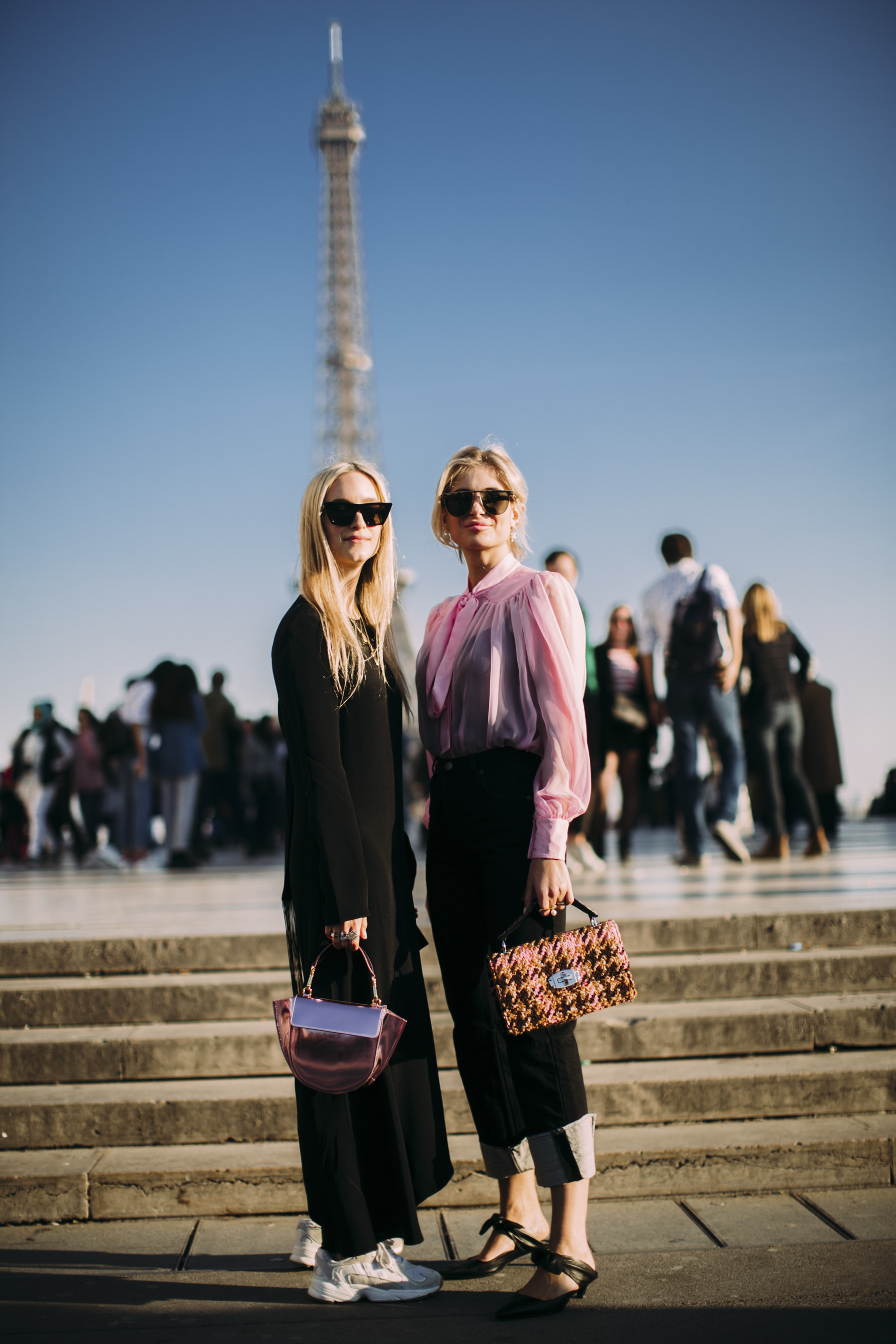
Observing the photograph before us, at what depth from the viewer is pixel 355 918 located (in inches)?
94.7

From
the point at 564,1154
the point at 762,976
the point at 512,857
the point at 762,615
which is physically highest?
the point at 762,615

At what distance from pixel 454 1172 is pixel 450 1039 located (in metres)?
0.55

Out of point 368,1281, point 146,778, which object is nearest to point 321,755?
point 368,1281

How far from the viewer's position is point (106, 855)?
35.8 feet

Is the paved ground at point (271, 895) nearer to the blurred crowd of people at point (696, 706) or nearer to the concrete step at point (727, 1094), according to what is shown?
the blurred crowd of people at point (696, 706)

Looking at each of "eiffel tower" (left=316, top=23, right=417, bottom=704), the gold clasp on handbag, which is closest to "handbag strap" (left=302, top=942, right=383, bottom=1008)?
the gold clasp on handbag

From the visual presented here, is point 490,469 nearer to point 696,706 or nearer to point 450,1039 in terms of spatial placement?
point 450,1039

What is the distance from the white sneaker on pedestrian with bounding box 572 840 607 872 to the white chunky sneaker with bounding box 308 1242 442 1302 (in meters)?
4.03

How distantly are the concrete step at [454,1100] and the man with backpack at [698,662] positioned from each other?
2.85 metres

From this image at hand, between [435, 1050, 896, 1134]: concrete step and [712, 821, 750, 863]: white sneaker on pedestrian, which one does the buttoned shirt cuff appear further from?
[712, 821, 750, 863]: white sneaker on pedestrian

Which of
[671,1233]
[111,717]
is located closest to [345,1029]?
[671,1233]

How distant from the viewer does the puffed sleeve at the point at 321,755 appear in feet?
7.88

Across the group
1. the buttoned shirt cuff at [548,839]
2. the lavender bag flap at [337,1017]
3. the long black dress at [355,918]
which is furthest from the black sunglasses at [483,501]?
the lavender bag flap at [337,1017]

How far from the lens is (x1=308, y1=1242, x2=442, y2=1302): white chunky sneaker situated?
245 centimetres
